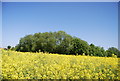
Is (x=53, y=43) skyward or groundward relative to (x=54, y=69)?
skyward

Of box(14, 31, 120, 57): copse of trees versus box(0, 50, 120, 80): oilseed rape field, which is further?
box(14, 31, 120, 57): copse of trees

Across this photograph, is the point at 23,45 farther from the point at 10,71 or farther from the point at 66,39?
the point at 10,71

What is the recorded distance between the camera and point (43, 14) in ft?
11.8

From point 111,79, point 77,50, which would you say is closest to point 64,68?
point 111,79

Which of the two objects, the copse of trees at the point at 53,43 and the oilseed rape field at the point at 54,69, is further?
the copse of trees at the point at 53,43

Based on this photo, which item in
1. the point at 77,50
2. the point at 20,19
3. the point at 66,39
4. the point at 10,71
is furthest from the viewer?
the point at 77,50

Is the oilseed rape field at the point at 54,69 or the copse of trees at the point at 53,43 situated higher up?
the copse of trees at the point at 53,43

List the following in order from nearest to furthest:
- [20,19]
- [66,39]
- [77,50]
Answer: [20,19], [66,39], [77,50]

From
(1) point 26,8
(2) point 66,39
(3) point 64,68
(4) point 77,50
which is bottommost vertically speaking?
(3) point 64,68

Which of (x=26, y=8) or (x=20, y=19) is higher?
(x=26, y=8)

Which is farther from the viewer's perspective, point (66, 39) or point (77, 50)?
point (77, 50)

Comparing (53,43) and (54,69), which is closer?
(54,69)

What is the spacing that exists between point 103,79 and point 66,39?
2.38m

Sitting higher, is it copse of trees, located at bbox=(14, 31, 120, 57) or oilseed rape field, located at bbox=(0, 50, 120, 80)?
copse of trees, located at bbox=(14, 31, 120, 57)
